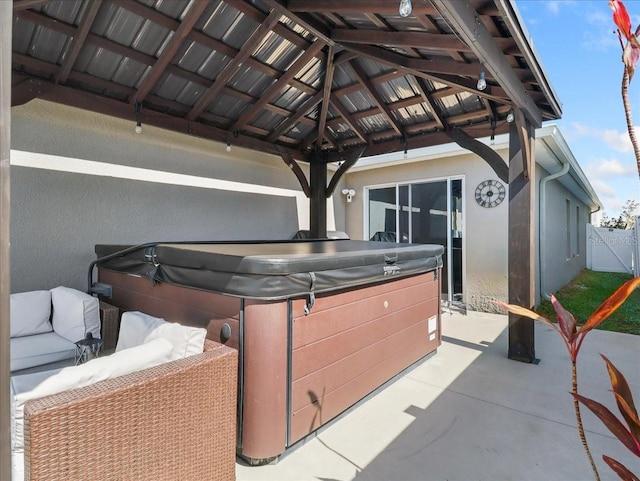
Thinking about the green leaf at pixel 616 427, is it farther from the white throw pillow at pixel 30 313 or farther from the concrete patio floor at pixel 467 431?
the white throw pillow at pixel 30 313

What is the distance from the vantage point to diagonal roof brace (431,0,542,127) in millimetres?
2141

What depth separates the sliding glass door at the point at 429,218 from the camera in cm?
691

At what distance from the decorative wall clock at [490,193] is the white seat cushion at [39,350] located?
6.52 meters

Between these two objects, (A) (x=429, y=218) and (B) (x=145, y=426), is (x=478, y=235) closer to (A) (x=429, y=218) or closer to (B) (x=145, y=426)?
(A) (x=429, y=218)

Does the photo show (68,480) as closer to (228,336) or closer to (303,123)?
(228,336)

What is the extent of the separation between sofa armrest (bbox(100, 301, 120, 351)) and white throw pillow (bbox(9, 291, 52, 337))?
0.56 meters

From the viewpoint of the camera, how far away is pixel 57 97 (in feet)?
12.9

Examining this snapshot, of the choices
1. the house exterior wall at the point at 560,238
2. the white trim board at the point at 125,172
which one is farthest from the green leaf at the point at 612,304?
the house exterior wall at the point at 560,238

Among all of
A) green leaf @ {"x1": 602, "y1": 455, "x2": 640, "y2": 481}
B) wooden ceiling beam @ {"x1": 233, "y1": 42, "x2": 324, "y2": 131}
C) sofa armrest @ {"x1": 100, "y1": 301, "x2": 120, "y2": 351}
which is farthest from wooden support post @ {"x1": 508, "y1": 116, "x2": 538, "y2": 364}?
sofa armrest @ {"x1": 100, "y1": 301, "x2": 120, "y2": 351}

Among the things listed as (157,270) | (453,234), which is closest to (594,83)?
(157,270)

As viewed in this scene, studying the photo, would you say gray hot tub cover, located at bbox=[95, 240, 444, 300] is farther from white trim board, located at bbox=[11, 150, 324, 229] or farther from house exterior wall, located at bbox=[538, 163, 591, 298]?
house exterior wall, located at bbox=[538, 163, 591, 298]

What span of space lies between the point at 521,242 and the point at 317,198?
12.3ft

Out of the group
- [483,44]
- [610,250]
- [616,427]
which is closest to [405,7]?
[483,44]

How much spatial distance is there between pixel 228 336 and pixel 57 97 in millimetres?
3645
